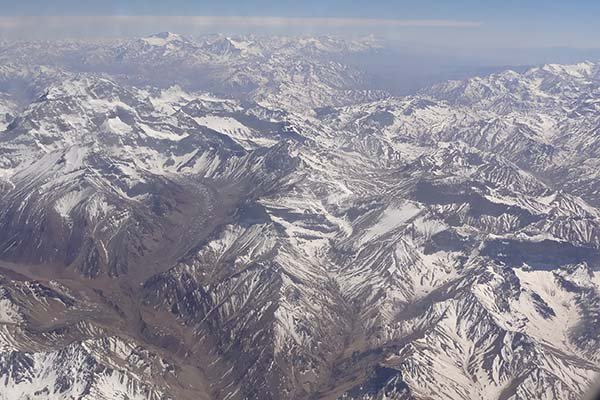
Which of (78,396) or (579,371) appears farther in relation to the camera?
(579,371)

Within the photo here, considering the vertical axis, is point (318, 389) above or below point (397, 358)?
below

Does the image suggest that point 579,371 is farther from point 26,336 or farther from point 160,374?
point 26,336

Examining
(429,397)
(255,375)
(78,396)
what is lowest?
(255,375)

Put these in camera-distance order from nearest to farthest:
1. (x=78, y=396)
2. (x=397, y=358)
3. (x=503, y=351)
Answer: (x=78, y=396), (x=397, y=358), (x=503, y=351)

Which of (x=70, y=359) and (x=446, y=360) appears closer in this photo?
(x=70, y=359)

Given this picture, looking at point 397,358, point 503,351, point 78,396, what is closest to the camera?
point 78,396

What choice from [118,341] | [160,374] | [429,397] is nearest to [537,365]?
[429,397]

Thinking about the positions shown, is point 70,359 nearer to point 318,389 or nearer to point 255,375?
point 255,375

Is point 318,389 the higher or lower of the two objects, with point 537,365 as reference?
lower

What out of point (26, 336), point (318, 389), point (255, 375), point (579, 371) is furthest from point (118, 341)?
point (579, 371)
